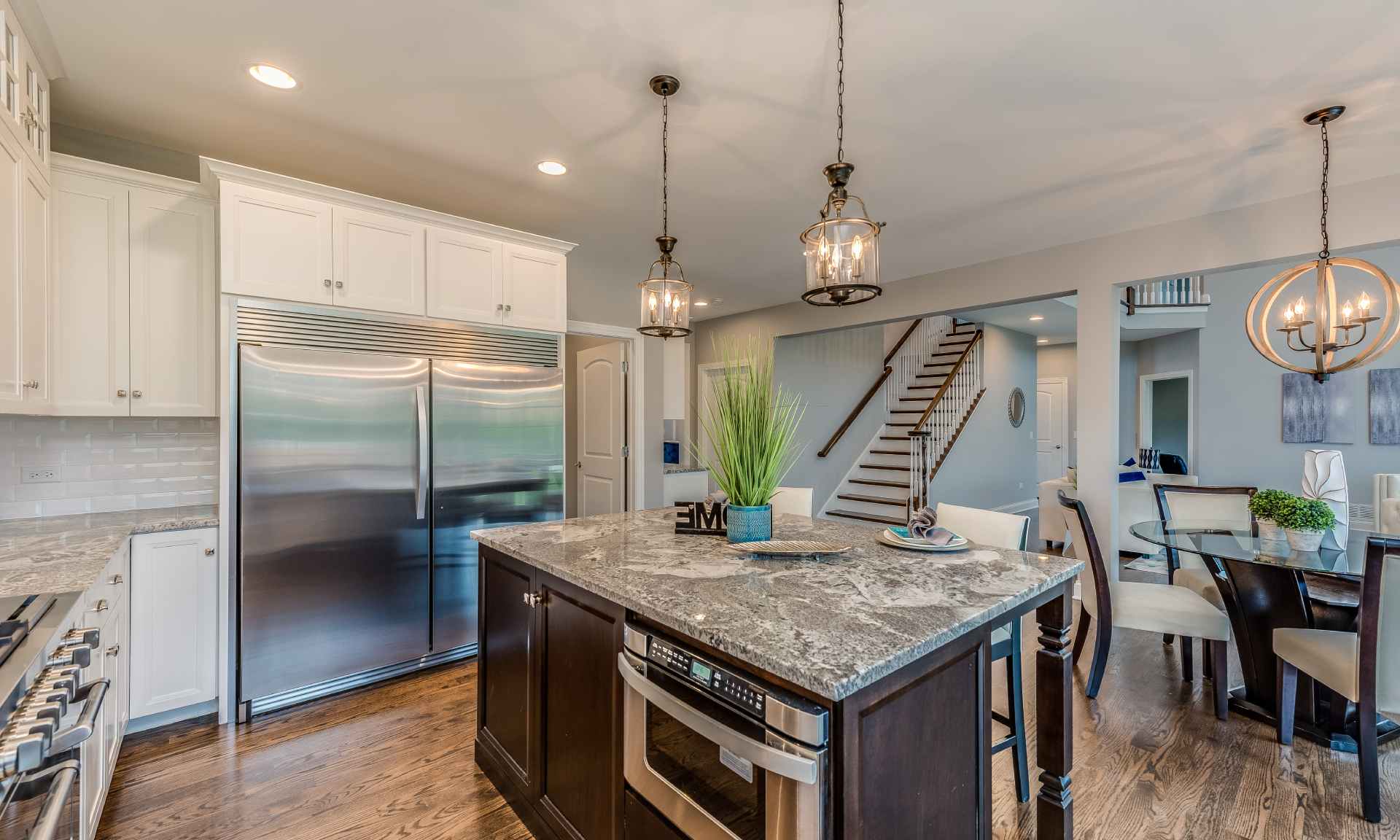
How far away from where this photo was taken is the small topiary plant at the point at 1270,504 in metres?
2.52

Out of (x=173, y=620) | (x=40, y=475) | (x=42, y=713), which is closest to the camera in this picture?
(x=42, y=713)

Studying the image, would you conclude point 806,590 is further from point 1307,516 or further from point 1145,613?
point 1307,516

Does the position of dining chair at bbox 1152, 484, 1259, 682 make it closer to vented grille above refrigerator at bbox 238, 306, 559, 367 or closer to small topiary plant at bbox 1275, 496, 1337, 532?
small topiary plant at bbox 1275, 496, 1337, 532

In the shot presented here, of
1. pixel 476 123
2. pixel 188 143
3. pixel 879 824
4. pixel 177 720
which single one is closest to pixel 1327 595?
pixel 879 824

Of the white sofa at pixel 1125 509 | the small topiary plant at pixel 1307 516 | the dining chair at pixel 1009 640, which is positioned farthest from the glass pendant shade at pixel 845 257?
the white sofa at pixel 1125 509

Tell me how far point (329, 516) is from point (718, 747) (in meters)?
2.32

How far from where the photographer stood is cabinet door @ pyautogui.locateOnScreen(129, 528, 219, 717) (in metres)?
2.34

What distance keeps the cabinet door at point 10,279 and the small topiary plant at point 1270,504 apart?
4.70 meters

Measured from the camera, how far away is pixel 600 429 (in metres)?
5.17

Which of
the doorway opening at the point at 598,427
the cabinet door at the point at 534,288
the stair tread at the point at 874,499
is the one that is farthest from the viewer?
the stair tread at the point at 874,499

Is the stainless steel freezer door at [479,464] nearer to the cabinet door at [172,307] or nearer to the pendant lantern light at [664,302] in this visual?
the cabinet door at [172,307]

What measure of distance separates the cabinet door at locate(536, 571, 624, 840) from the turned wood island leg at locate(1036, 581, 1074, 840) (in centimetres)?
118

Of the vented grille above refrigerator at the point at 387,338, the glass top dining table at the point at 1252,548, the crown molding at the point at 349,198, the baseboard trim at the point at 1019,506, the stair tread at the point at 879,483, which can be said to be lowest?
the baseboard trim at the point at 1019,506

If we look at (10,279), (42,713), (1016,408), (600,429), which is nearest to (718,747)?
(42,713)
